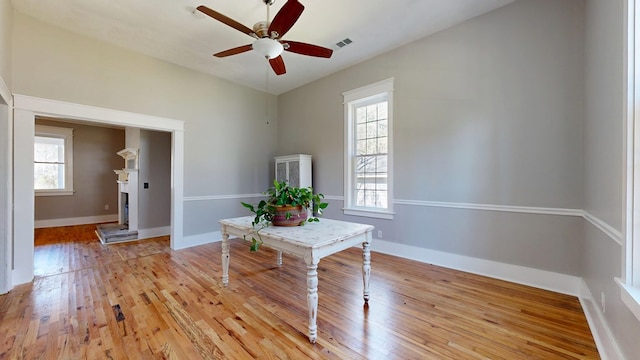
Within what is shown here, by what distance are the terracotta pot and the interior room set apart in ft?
1.98

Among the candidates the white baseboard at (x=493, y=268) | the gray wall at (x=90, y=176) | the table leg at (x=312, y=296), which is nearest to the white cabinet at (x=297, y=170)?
the white baseboard at (x=493, y=268)

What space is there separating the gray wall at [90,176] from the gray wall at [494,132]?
7028 millimetres

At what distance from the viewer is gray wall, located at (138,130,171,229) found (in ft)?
16.5

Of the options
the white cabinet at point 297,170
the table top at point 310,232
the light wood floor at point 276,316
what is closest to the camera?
the light wood floor at point 276,316

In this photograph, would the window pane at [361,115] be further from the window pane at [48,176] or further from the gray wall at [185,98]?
the window pane at [48,176]

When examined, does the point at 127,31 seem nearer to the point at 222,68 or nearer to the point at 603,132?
the point at 222,68

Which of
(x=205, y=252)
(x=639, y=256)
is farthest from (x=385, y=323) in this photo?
(x=205, y=252)

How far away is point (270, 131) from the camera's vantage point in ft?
18.3

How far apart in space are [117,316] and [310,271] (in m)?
1.74

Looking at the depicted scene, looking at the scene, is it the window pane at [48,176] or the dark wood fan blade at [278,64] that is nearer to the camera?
the dark wood fan blade at [278,64]

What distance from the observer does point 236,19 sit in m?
2.98

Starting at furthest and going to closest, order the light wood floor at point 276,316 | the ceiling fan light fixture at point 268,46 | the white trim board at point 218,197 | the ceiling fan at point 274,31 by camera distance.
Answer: the white trim board at point 218,197 → the ceiling fan light fixture at point 268,46 → the ceiling fan at point 274,31 → the light wood floor at point 276,316

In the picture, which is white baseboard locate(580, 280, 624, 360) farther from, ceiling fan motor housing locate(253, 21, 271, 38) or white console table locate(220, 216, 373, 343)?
ceiling fan motor housing locate(253, 21, 271, 38)

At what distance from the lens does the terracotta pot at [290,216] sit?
7.44 feet
